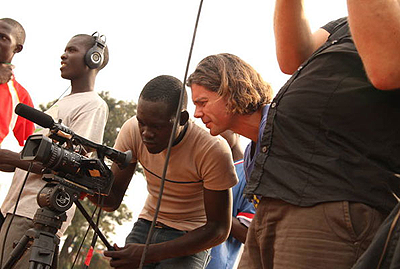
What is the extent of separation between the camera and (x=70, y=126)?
317 centimetres

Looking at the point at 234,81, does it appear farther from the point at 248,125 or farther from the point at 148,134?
the point at 148,134

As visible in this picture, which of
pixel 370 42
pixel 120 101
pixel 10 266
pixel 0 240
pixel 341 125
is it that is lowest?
pixel 120 101

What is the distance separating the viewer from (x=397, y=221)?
1.13 metres

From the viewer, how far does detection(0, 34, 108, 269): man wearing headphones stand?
2918 millimetres

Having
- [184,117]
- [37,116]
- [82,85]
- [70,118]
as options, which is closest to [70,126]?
[70,118]

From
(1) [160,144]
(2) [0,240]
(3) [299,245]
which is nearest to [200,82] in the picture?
(1) [160,144]

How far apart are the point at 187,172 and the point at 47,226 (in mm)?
809

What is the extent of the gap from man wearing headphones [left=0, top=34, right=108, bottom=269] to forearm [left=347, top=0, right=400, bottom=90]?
1.85 metres

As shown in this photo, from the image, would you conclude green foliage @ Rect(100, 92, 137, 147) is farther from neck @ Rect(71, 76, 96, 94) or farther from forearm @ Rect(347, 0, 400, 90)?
forearm @ Rect(347, 0, 400, 90)

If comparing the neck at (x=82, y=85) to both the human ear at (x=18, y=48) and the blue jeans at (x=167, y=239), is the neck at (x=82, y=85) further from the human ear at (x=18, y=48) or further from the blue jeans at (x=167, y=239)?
the blue jeans at (x=167, y=239)

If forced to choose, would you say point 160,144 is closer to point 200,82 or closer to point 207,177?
point 207,177

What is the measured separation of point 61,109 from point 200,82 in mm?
1146

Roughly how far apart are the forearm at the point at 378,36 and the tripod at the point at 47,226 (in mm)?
1359

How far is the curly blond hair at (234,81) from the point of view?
7.78 feet
